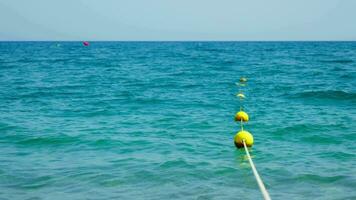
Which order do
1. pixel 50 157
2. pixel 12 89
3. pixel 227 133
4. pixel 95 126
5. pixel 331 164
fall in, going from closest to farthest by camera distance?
pixel 331 164, pixel 50 157, pixel 227 133, pixel 95 126, pixel 12 89

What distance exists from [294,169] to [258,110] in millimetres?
6458

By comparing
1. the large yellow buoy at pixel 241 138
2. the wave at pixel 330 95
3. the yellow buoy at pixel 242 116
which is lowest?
the large yellow buoy at pixel 241 138

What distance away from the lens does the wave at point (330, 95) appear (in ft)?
51.6

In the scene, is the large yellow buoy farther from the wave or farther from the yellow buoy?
the wave

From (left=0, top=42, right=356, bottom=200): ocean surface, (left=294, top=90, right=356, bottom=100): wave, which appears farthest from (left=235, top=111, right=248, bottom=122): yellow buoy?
(left=294, top=90, right=356, bottom=100): wave

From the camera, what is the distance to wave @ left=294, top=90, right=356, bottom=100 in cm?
1573

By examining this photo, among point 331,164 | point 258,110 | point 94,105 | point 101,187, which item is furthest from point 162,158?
point 94,105

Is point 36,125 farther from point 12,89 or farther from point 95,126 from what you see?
point 12,89

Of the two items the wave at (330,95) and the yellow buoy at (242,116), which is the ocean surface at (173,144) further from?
the yellow buoy at (242,116)

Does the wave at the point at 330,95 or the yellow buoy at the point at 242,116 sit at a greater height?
the wave at the point at 330,95

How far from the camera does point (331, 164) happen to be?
7543 mm

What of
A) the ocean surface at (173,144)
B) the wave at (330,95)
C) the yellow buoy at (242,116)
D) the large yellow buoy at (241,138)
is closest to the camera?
the ocean surface at (173,144)

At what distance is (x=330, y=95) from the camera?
1625 cm

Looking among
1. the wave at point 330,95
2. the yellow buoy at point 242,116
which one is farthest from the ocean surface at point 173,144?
the yellow buoy at point 242,116
